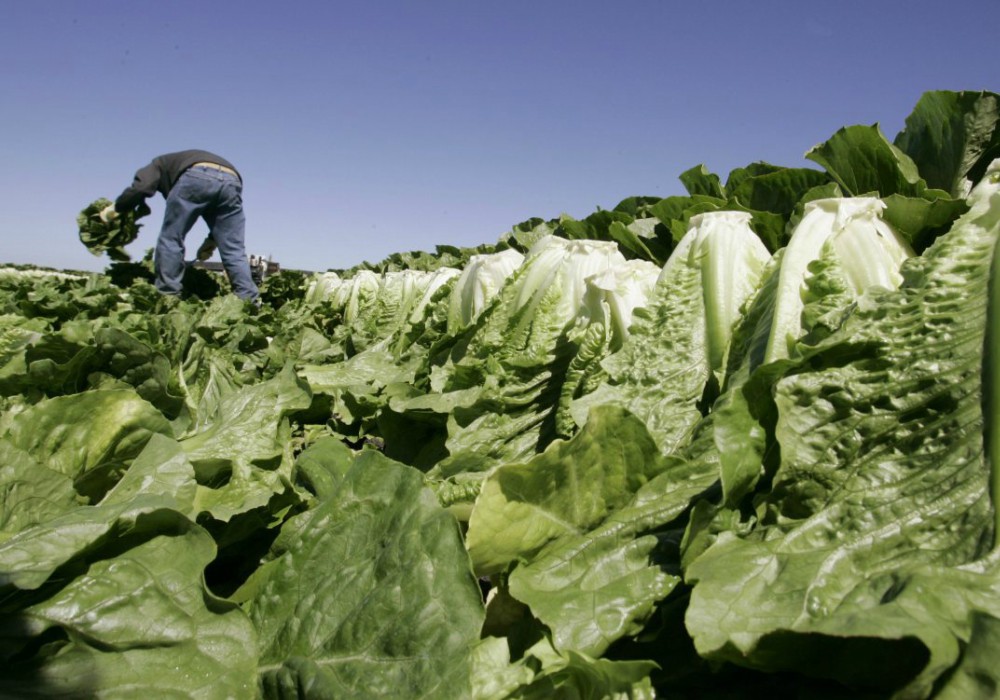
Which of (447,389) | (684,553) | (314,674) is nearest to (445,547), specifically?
(314,674)

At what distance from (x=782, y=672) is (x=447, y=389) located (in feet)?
6.68

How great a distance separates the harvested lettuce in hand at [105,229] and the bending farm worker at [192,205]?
0.69m

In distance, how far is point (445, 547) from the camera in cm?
155

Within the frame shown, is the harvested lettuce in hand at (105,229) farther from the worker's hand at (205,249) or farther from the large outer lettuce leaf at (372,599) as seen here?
the large outer lettuce leaf at (372,599)

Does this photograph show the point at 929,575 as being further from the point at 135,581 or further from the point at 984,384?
the point at 135,581

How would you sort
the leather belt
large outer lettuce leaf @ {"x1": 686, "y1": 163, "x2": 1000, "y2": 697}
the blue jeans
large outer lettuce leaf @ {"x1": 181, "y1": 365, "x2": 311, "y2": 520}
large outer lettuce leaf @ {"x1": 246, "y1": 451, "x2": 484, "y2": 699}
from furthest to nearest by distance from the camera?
the leather belt
the blue jeans
large outer lettuce leaf @ {"x1": 181, "y1": 365, "x2": 311, "y2": 520}
large outer lettuce leaf @ {"x1": 246, "y1": 451, "x2": 484, "y2": 699}
large outer lettuce leaf @ {"x1": 686, "y1": 163, "x2": 1000, "y2": 697}

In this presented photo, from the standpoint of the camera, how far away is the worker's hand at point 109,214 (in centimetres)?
1110

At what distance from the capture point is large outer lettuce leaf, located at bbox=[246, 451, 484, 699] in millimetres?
1424

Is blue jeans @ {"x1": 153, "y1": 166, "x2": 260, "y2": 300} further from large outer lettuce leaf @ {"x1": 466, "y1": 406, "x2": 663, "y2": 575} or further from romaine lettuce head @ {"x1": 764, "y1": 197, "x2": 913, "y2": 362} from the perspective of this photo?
romaine lettuce head @ {"x1": 764, "y1": 197, "x2": 913, "y2": 362}

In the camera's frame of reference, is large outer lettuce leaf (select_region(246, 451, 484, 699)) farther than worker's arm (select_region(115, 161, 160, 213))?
No

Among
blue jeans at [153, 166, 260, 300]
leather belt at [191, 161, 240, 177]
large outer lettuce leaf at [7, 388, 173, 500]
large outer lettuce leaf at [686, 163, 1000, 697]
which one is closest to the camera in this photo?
large outer lettuce leaf at [686, 163, 1000, 697]

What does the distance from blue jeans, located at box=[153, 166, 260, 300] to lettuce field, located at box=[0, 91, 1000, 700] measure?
7.14 meters

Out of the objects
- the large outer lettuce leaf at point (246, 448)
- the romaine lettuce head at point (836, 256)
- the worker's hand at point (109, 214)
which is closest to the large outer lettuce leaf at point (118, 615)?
the large outer lettuce leaf at point (246, 448)

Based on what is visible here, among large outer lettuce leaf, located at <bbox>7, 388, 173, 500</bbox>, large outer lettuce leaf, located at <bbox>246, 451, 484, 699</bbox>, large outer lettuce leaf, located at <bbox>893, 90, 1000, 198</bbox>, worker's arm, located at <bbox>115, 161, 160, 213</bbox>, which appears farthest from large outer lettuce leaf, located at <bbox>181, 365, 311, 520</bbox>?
worker's arm, located at <bbox>115, 161, 160, 213</bbox>
